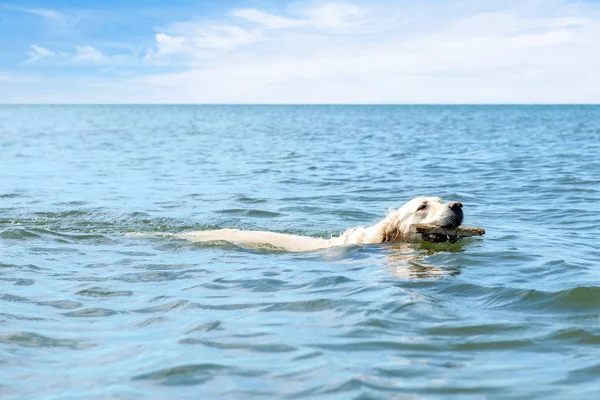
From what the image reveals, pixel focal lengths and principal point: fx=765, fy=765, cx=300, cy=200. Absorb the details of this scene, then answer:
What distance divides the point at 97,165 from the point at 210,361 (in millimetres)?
20995

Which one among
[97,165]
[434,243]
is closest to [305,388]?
[434,243]

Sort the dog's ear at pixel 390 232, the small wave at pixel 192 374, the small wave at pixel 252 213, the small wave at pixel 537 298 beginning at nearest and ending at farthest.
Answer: the small wave at pixel 192 374 < the small wave at pixel 537 298 < the dog's ear at pixel 390 232 < the small wave at pixel 252 213

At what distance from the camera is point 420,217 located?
10.2 m

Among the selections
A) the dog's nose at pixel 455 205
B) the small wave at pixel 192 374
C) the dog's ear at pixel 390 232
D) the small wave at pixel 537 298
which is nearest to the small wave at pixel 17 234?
the dog's ear at pixel 390 232

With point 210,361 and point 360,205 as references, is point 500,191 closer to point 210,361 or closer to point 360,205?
point 360,205

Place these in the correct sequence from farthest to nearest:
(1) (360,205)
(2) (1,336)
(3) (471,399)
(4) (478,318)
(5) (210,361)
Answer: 1. (1) (360,205)
2. (4) (478,318)
3. (2) (1,336)
4. (5) (210,361)
5. (3) (471,399)

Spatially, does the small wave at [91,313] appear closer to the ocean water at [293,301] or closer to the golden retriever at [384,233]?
the ocean water at [293,301]

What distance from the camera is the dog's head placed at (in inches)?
390

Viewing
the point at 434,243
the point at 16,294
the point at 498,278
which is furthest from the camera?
the point at 434,243

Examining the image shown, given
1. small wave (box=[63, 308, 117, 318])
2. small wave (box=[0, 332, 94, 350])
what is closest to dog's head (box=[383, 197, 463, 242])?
small wave (box=[63, 308, 117, 318])

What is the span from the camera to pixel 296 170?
74.8 feet

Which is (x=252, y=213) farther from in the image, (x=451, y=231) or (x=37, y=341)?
(x=37, y=341)

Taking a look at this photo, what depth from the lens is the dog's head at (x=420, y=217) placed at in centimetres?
991

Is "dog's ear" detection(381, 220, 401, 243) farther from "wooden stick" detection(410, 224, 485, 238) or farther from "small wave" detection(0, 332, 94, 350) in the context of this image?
"small wave" detection(0, 332, 94, 350)
